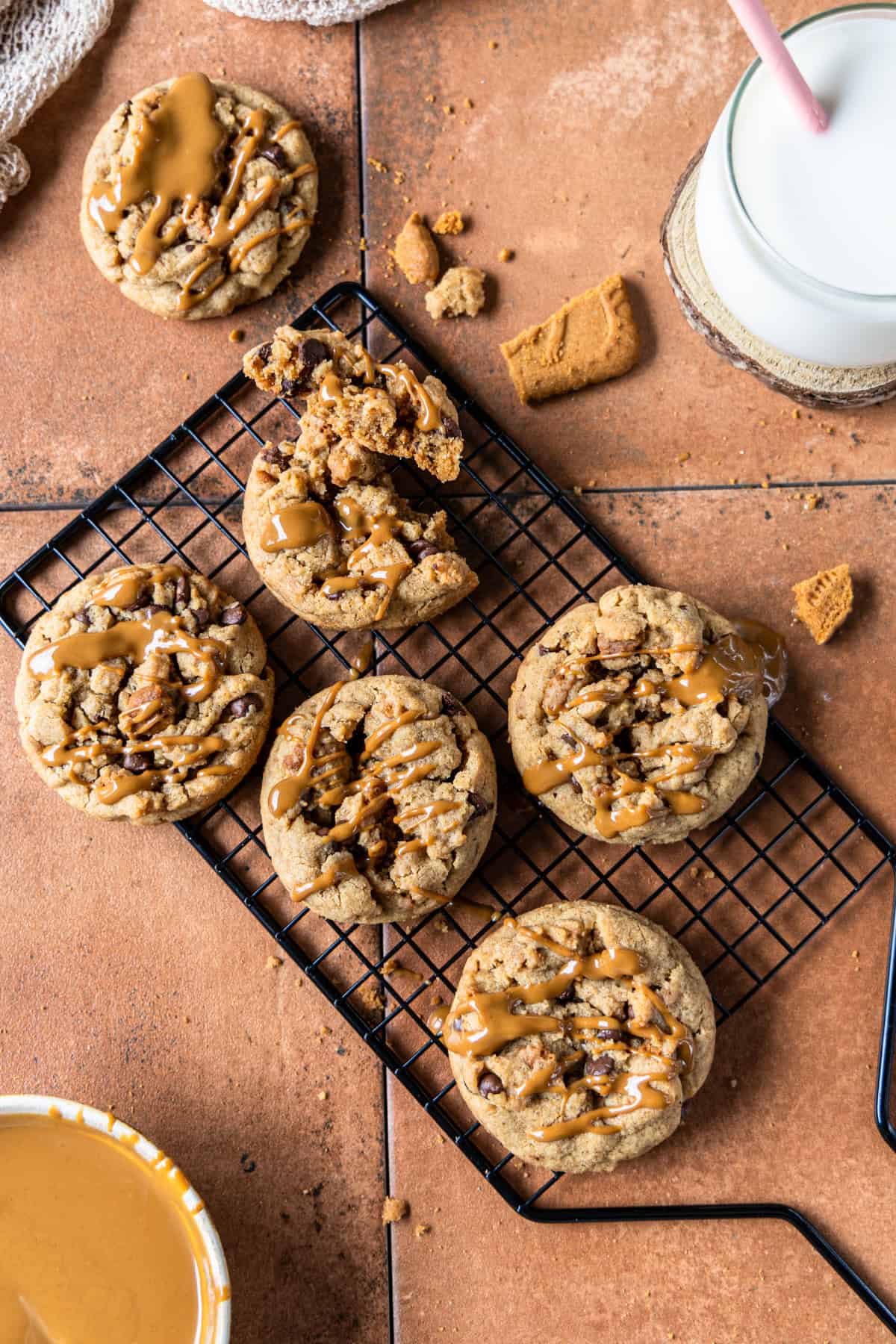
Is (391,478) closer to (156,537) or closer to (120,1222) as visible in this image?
(156,537)

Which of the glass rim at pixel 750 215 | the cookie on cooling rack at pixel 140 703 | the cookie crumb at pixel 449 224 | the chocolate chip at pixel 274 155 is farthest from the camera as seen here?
the cookie crumb at pixel 449 224

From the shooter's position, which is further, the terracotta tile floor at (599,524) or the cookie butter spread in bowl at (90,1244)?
the terracotta tile floor at (599,524)

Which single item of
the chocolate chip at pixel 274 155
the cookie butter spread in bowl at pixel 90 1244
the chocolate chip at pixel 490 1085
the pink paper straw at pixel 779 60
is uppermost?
the chocolate chip at pixel 274 155

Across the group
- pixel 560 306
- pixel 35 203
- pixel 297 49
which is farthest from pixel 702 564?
pixel 35 203

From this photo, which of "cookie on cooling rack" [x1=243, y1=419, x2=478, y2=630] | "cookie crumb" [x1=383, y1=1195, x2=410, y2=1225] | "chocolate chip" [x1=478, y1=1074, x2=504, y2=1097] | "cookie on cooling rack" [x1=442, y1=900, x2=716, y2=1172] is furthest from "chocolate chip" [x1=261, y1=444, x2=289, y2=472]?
"cookie crumb" [x1=383, y1=1195, x2=410, y2=1225]

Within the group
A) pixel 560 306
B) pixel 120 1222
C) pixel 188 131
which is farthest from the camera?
pixel 560 306

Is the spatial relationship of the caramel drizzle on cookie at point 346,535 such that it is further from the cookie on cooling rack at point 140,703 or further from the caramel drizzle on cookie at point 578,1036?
the caramel drizzle on cookie at point 578,1036

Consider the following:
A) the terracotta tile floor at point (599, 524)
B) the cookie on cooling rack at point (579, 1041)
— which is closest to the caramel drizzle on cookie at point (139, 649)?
the terracotta tile floor at point (599, 524)

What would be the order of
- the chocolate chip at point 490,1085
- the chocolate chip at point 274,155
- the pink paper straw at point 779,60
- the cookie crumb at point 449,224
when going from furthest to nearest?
the cookie crumb at point 449,224
the chocolate chip at point 274,155
the chocolate chip at point 490,1085
the pink paper straw at point 779,60
